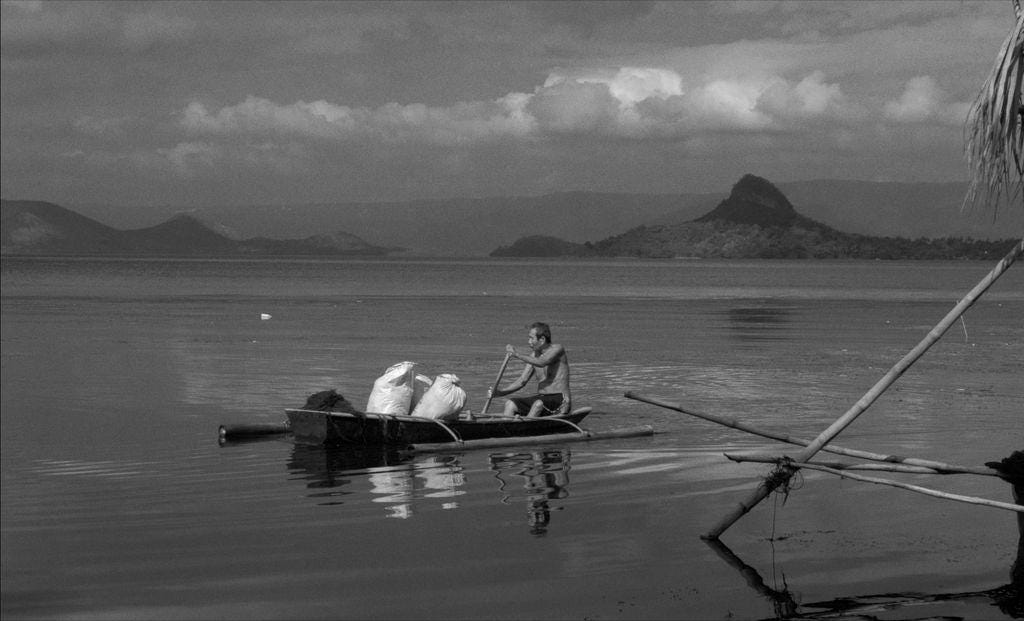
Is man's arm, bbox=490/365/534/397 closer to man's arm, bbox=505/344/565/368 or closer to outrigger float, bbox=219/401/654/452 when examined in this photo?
man's arm, bbox=505/344/565/368

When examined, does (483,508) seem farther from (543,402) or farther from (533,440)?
(543,402)

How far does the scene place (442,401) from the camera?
16.7m

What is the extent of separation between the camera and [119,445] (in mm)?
16625

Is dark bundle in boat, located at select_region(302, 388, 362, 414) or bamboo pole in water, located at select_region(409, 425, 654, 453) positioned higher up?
dark bundle in boat, located at select_region(302, 388, 362, 414)

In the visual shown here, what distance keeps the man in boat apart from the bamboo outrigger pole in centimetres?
651

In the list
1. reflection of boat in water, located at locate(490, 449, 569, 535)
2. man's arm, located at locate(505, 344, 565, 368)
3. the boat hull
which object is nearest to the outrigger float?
the boat hull

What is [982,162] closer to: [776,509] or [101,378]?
[776,509]

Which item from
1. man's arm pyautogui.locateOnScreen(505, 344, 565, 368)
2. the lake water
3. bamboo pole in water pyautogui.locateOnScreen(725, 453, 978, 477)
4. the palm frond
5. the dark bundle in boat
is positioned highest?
the palm frond

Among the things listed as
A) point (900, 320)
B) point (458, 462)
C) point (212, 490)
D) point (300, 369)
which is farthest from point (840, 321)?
point (212, 490)

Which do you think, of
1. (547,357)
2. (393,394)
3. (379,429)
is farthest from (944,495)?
(393,394)

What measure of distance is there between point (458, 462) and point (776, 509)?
4.49 meters

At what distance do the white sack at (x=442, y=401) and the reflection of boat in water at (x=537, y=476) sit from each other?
986 millimetres

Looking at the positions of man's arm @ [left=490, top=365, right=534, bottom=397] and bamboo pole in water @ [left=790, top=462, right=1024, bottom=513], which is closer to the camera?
bamboo pole in water @ [left=790, top=462, right=1024, bottom=513]

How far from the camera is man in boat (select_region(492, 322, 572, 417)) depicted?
17625 mm
